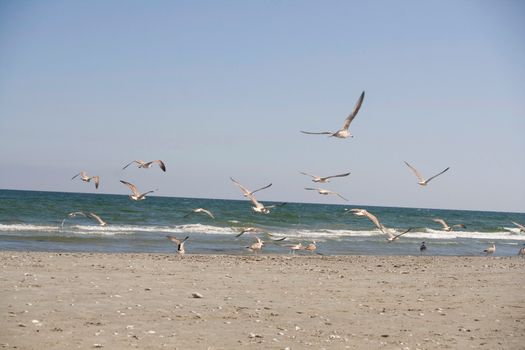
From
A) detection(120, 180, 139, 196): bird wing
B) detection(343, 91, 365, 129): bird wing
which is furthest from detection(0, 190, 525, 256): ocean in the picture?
detection(343, 91, 365, 129): bird wing

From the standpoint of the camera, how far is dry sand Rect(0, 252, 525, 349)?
30.1 ft

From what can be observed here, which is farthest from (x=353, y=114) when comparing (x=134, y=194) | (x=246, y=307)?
(x=134, y=194)

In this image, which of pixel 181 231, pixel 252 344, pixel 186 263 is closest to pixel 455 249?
pixel 181 231

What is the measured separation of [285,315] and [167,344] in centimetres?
271

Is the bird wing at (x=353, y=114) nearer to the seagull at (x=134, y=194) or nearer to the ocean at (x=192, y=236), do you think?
the seagull at (x=134, y=194)

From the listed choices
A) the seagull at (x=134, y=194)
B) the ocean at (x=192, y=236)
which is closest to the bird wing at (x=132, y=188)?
the seagull at (x=134, y=194)

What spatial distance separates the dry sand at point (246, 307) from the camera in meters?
9.17

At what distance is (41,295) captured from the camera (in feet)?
38.5

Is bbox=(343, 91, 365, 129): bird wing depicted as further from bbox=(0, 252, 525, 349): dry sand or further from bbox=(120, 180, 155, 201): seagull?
bbox=(120, 180, 155, 201): seagull

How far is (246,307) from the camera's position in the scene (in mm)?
11562

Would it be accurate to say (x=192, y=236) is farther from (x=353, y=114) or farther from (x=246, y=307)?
(x=246, y=307)

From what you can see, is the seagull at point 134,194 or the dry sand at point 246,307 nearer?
the dry sand at point 246,307

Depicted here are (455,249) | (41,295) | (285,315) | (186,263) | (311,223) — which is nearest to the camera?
(285,315)

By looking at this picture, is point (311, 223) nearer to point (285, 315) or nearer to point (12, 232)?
point (12, 232)
